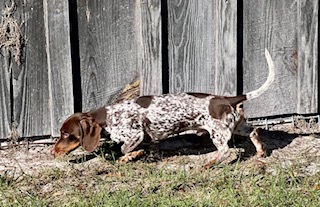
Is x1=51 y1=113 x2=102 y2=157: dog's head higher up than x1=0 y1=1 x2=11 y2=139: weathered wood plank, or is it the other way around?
x1=0 y1=1 x2=11 y2=139: weathered wood plank

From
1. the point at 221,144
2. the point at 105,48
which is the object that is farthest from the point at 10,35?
the point at 221,144

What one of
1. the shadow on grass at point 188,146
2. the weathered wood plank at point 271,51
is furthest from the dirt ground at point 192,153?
the weathered wood plank at point 271,51

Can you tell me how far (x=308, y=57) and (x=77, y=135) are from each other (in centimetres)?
219

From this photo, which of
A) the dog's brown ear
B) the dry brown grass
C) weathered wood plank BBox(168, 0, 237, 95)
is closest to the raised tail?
weathered wood plank BBox(168, 0, 237, 95)

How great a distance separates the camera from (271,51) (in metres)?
6.48

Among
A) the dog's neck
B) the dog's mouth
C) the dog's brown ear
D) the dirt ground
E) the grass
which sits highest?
the dog's neck

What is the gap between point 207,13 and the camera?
6246mm

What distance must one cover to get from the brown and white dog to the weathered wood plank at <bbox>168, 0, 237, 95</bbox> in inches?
15.0

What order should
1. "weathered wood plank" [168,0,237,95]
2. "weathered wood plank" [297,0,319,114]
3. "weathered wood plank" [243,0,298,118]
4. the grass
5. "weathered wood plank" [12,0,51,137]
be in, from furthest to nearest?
"weathered wood plank" [297,0,319,114] < "weathered wood plank" [243,0,298,118] < "weathered wood plank" [168,0,237,95] < "weathered wood plank" [12,0,51,137] < the grass

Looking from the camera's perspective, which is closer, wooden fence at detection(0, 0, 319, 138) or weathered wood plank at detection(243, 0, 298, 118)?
wooden fence at detection(0, 0, 319, 138)

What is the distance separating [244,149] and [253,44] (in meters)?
0.91

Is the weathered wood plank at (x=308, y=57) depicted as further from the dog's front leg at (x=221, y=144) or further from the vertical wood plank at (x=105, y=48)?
the vertical wood plank at (x=105, y=48)

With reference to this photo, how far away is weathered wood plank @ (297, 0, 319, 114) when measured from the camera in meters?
6.48

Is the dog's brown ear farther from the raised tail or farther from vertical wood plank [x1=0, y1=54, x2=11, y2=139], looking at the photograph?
the raised tail
